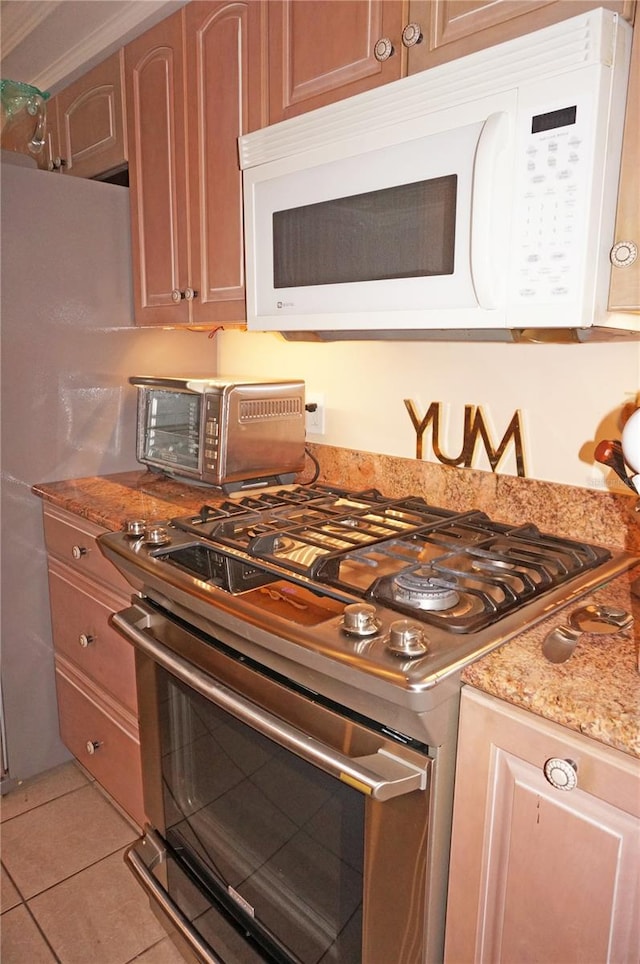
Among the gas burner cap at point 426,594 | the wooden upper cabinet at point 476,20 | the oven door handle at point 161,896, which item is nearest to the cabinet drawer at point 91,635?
the oven door handle at point 161,896

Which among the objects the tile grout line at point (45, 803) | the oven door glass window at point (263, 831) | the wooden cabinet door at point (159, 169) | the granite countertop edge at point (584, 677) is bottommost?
the tile grout line at point (45, 803)

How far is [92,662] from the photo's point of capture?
1651mm

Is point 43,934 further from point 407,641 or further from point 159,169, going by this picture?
point 159,169

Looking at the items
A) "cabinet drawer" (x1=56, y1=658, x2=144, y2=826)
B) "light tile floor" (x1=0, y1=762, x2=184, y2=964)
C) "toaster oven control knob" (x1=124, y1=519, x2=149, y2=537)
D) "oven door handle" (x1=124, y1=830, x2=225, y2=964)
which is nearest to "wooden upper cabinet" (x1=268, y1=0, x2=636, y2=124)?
"toaster oven control knob" (x1=124, y1=519, x2=149, y2=537)

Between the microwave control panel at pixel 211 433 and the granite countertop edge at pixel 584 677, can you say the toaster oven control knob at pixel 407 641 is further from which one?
the microwave control panel at pixel 211 433

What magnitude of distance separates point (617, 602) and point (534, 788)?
35cm

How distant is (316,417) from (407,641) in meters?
1.06

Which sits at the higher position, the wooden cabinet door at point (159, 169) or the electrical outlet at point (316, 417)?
the wooden cabinet door at point (159, 169)

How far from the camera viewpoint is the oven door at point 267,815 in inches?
33.0

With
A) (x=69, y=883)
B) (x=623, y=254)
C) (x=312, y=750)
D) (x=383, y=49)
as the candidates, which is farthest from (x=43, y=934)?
(x=383, y=49)

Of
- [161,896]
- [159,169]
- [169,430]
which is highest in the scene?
[159,169]

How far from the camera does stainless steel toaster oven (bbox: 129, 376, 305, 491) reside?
1551 millimetres

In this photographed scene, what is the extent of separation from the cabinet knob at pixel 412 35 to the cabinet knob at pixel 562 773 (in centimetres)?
105

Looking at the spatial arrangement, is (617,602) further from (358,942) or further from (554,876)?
(358,942)
